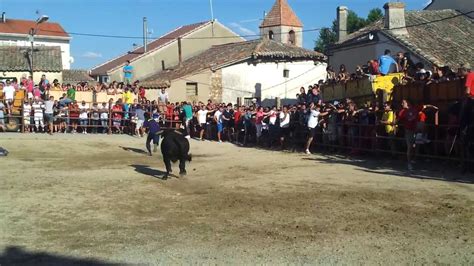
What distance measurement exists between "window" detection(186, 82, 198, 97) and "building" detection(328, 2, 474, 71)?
9.74 m

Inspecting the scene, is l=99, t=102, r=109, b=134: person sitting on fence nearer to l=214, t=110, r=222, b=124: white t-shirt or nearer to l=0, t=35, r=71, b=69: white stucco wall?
l=214, t=110, r=222, b=124: white t-shirt

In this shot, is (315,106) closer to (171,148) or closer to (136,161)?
(136,161)

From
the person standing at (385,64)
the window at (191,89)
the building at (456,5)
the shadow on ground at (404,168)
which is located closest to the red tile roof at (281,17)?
the window at (191,89)

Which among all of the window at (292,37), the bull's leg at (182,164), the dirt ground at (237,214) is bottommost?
the dirt ground at (237,214)

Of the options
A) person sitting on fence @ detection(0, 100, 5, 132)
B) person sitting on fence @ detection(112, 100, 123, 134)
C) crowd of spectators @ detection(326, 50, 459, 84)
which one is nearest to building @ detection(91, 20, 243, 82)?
person sitting on fence @ detection(112, 100, 123, 134)

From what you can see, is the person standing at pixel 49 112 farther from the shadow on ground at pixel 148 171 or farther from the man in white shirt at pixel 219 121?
the shadow on ground at pixel 148 171

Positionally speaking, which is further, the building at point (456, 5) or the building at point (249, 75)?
the building at point (249, 75)

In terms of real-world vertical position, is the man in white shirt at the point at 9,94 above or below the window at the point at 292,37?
below

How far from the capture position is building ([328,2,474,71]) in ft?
82.8

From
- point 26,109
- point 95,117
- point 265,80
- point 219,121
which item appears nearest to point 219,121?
point 219,121

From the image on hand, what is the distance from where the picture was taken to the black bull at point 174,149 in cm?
1278

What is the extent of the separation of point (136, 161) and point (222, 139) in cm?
833

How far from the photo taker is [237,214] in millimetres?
8859

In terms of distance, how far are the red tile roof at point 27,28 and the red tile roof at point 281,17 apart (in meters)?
29.8
